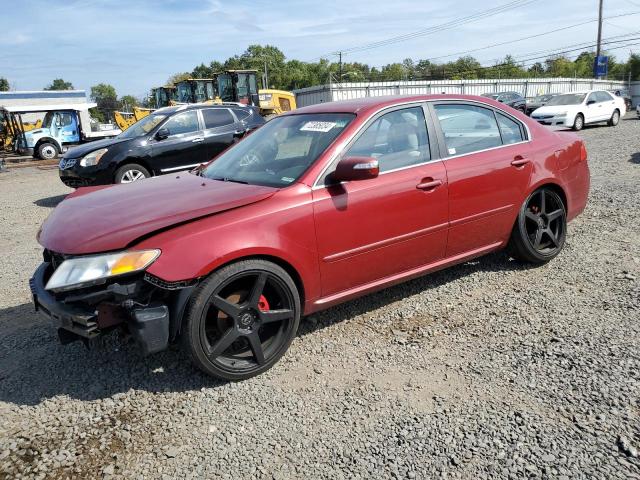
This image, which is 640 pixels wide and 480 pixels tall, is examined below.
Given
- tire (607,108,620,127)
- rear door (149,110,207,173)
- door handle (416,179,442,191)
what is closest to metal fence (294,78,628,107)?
tire (607,108,620,127)

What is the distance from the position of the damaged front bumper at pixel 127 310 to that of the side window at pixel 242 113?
8305 mm

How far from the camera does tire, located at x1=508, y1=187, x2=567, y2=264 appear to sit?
442 centimetres

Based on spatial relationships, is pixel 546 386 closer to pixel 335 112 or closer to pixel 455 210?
pixel 455 210

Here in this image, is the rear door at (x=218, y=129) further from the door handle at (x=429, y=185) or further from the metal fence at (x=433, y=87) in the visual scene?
the metal fence at (x=433, y=87)

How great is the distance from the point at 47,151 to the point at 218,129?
15272 millimetres

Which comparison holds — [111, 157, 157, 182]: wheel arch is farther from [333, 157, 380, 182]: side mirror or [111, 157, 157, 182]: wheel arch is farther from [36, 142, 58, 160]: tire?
[36, 142, 58, 160]: tire

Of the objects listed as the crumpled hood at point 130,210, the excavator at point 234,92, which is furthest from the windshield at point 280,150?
the excavator at point 234,92

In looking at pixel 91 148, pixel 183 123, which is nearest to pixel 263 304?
pixel 91 148

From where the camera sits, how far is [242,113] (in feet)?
35.3

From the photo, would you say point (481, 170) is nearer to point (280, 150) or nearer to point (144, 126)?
point (280, 150)

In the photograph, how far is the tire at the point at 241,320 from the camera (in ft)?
9.34

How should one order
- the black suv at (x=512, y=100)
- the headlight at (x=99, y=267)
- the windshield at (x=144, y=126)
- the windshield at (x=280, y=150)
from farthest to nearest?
the black suv at (x=512, y=100) → the windshield at (x=144, y=126) → the windshield at (x=280, y=150) → the headlight at (x=99, y=267)

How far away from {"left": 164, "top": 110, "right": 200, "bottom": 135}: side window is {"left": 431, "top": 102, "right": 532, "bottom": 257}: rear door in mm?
6818

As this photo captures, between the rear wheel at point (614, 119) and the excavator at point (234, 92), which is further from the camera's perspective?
the excavator at point (234, 92)
